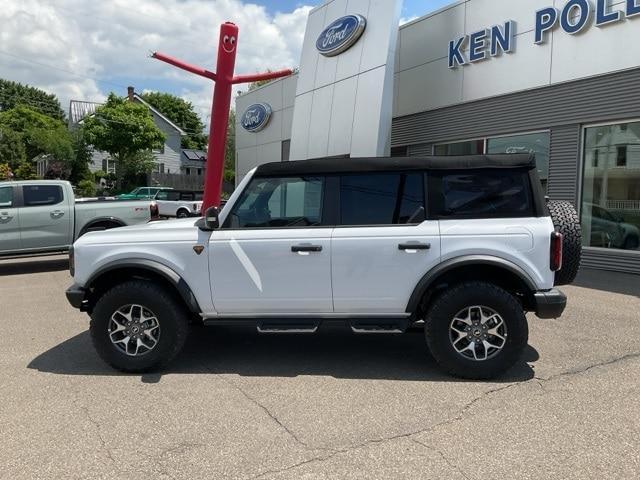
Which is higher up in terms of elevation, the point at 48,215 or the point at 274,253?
the point at 48,215

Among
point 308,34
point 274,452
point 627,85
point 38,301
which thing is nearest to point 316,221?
point 274,452

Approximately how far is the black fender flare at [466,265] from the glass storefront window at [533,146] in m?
7.16

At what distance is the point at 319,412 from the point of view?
12.8 ft

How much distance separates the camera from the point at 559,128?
10805 millimetres

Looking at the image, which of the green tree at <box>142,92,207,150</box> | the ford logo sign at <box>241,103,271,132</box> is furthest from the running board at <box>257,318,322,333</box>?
the green tree at <box>142,92,207,150</box>

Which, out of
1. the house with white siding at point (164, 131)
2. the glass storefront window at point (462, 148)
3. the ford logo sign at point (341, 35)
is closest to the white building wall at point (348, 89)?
the ford logo sign at point (341, 35)

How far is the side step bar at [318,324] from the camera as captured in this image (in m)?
4.57

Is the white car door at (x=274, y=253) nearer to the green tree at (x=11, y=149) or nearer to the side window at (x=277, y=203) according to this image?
the side window at (x=277, y=203)

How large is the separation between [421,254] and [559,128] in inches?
307

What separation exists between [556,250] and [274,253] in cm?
229

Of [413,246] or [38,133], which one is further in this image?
[38,133]

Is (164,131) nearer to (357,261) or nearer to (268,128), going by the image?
(268,128)

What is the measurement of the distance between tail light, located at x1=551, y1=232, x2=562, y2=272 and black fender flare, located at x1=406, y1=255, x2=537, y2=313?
219 millimetres

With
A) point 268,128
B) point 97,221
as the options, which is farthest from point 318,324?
point 268,128
